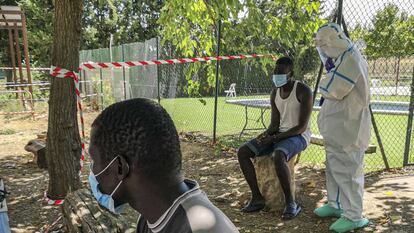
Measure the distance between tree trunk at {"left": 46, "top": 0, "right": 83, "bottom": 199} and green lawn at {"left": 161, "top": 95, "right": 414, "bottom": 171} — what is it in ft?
9.69

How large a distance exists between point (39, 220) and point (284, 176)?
2632mm

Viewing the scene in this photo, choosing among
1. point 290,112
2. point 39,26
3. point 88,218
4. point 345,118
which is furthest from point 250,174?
point 39,26

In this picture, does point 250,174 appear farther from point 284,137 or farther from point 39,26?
point 39,26

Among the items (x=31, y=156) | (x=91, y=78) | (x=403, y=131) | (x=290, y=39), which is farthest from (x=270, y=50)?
(x=91, y=78)

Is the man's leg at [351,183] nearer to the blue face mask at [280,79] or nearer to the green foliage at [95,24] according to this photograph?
the blue face mask at [280,79]

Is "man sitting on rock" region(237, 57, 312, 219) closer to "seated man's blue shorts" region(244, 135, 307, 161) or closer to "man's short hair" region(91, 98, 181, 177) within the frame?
"seated man's blue shorts" region(244, 135, 307, 161)

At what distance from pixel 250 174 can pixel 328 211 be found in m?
0.88

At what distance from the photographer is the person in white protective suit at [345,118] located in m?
3.49

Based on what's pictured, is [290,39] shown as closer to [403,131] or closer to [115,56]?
[403,131]

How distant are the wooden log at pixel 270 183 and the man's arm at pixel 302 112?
284 millimetres

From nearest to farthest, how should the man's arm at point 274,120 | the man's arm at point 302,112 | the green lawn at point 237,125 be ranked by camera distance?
the man's arm at point 302,112 < the man's arm at point 274,120 < the green lawn at point 237,125

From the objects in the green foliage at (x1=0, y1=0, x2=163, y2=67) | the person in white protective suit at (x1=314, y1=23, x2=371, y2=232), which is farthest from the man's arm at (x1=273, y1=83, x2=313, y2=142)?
the green foliage at (x1=0, y1=0, x2=163, y2=67)

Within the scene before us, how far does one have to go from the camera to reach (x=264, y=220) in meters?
4.10

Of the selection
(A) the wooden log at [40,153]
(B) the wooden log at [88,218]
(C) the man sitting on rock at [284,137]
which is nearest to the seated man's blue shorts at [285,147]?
(C) the man sitting on rock at [284,137]
